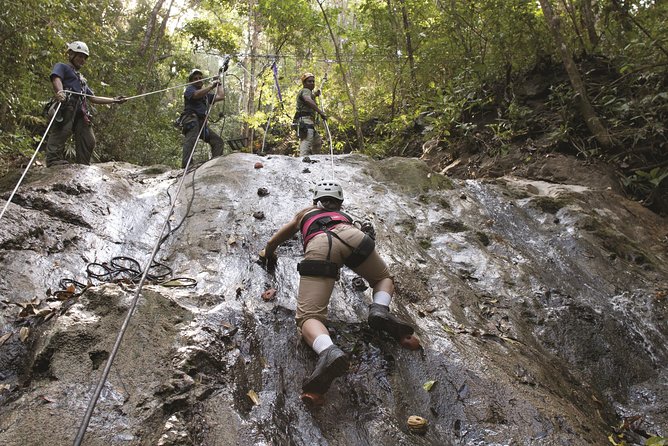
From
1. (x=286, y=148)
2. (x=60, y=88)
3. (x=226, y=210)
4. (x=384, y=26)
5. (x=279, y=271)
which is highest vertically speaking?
(x=384, y=26)

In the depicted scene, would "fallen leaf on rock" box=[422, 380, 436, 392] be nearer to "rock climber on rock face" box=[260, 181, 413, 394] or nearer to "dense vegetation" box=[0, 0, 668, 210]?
"rock climber on rock face" box=[260, 181, 413, 394]

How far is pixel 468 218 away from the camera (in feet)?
21.2

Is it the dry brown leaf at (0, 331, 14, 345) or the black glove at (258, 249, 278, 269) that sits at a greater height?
the black glove at (258, 249, 278, 269)

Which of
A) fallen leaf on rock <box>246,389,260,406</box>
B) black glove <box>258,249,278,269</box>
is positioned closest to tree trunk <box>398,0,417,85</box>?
black glove <box>258,249,278,269</box>

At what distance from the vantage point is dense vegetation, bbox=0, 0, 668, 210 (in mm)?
7461

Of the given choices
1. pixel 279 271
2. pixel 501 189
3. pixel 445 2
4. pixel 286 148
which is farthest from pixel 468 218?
pixel 286 148

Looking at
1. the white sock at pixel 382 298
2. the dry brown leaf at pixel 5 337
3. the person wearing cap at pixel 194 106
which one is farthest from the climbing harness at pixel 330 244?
the person wearing cap at pixel 194 106

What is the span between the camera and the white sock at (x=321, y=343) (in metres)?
2.95

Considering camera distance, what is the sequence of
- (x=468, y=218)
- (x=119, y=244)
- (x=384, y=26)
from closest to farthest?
(x=119, y=244)
(x=468, y=218)
(x=384, y=26)

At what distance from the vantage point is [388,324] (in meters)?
3.31

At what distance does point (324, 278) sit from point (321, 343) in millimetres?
552

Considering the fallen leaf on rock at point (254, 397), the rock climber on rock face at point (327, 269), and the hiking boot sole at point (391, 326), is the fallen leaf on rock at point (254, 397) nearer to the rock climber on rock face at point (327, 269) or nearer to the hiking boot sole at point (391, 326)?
the rock climber on rock face at point (327, 269)

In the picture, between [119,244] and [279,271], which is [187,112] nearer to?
[119,244]

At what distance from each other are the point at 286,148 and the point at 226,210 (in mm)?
13337
